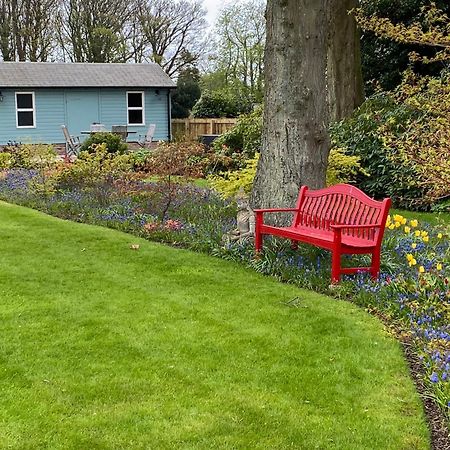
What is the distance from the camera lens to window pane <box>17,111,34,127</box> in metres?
25.3

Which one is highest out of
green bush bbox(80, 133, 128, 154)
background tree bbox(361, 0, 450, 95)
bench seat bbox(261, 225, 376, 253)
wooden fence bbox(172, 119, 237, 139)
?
background tree bbox(361, 0, 450, 95)

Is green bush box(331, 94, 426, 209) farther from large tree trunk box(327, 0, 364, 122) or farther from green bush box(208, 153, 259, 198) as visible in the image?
green bush box(208, 153, 259, 198)

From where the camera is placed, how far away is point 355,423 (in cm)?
339

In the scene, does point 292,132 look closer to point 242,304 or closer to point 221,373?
point 242,304

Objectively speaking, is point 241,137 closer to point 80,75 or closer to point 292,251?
point 292,251

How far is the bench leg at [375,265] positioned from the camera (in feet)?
18.9

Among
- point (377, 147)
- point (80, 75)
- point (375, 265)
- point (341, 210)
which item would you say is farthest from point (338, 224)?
point (80, 75)

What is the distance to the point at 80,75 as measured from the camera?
2656 centimetres

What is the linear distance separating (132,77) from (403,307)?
78.2ft

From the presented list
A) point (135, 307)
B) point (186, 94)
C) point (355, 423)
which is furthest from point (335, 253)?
point (186, 94)

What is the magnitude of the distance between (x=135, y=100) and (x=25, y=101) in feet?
15.1

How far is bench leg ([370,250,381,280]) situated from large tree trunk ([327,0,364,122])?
8.31 m

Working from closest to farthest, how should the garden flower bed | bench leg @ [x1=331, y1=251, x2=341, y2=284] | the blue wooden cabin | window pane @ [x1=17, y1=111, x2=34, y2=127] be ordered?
1. the garden flower bed
2. bench leg @ [x1=331, y1=251, x2=341, y2=284]
3. the blue wooden cabin
4. window pane @ [x1=17, y1=111, x2=34, y2=127]

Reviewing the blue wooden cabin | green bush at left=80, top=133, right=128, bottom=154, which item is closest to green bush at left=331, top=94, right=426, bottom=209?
green bush at left=80, top=133, right=128, bottom=154
